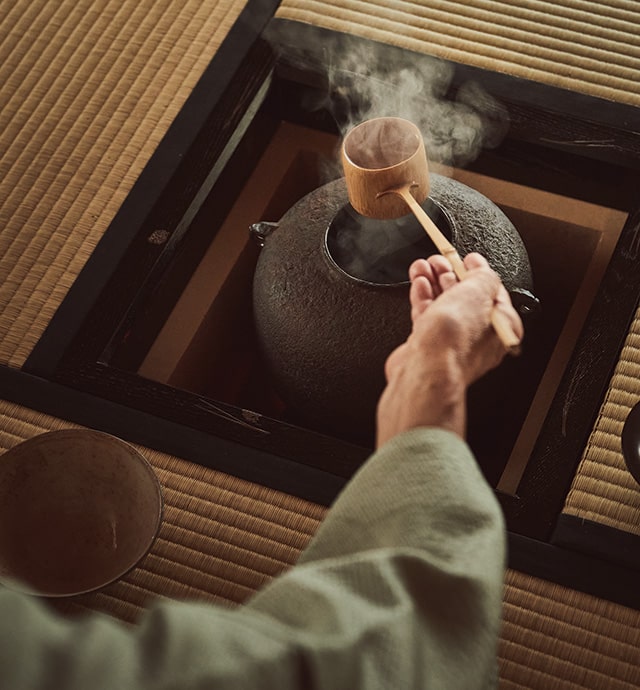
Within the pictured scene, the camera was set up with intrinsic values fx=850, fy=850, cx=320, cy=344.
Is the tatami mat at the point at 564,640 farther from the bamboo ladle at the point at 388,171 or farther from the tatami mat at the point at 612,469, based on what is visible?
the bamboo ladle at the point at 388,171

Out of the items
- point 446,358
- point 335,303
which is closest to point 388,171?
point 335,303

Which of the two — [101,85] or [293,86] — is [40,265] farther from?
[293,86]

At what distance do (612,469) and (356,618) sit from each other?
0.93 meters

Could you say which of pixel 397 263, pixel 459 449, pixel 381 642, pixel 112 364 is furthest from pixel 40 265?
pixel 381 642

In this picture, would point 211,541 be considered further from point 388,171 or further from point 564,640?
point 388,171

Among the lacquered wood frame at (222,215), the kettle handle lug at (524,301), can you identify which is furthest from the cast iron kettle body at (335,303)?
the lacquered wood frame at (222,215)

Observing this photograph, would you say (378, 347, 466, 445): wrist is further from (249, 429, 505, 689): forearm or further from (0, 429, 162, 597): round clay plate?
(0, 429, 162, 597): round clay plate

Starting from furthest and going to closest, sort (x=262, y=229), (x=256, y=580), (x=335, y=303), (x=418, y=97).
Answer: (x=418, y=97) < (x=262, y=229) < (x=335, y=303) < (x=256, y=580)

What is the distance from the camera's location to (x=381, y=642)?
0.80m

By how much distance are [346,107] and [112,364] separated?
0.90m

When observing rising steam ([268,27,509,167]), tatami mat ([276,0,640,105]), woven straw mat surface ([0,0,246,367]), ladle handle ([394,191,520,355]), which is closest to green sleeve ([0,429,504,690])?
→ ladle handle ([394,191,520,355])

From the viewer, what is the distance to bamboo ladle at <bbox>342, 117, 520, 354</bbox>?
5.23 ft

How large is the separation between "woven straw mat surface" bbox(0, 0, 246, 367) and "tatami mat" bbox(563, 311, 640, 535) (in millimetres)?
1170

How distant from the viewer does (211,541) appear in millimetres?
1583
